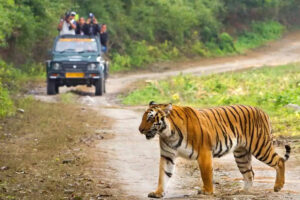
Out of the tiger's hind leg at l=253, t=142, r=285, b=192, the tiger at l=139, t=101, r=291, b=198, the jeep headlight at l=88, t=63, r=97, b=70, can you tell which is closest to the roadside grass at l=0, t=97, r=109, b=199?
the tiger at l=139, t=101, r=291, b=198

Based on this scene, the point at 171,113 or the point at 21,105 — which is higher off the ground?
the point at 171,113

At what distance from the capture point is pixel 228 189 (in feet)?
31.5

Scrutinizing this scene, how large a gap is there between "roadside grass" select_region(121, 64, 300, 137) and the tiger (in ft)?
21.0

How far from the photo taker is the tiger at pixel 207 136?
27.4 ft

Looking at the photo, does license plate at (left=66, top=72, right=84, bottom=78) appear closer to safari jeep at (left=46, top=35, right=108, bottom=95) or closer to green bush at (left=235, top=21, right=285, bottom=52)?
safari jeep at (left=46, top=35, right=108, bottom=95)

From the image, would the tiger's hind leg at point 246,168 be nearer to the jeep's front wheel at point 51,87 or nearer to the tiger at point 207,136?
the tiger at point 207,136

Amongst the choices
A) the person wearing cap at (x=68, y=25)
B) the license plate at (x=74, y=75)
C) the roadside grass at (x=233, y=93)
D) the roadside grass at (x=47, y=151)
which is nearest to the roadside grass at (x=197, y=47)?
the person wearing cap at (x=68, y=25)

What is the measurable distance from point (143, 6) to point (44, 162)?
2960cm

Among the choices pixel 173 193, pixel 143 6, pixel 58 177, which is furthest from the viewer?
pixel 143 6

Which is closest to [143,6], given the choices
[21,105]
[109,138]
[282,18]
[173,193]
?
[282,18]

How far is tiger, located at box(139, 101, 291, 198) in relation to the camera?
8.34m

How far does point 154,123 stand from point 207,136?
73 cm

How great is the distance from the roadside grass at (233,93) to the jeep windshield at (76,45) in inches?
77.3

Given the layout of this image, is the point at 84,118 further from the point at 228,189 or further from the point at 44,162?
the point at 228,189
